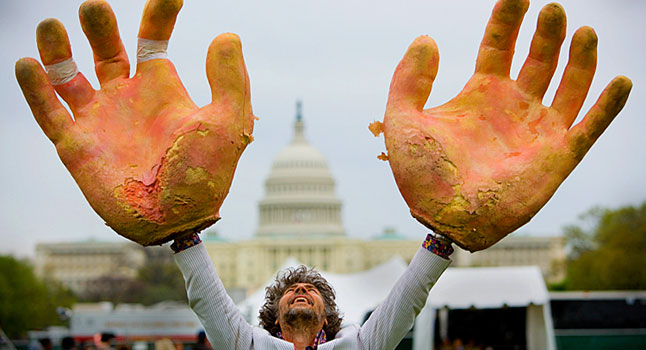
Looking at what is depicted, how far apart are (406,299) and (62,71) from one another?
1255 mm

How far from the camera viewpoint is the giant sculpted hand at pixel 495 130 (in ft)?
9.89

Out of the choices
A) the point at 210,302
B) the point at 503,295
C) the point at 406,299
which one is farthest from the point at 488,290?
the point at 210,302

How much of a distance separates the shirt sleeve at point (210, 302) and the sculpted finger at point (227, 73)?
1.44 feet

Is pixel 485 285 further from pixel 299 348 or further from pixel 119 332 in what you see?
pixel 119 332

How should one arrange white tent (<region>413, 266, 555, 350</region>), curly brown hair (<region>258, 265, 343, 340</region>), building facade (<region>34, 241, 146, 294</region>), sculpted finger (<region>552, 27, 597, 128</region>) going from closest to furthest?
sculpted finger (<region>552, 27, 597, 128</region>)
curly brown hair (<region>258, 265, 343, 340</region>)
white tent (<region>413, 266, 555, 350</region>)
building facade (<region>34, 241, 146, 294</region>)

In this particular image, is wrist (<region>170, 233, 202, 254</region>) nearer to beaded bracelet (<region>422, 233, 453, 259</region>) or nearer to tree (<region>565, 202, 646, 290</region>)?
beaded bracelet (<region>422, 233, 453, 259</region>)

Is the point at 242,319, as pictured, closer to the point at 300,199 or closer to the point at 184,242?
the point at 184,242

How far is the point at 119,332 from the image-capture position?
2830cm

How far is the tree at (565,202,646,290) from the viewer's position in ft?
156

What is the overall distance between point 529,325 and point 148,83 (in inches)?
433

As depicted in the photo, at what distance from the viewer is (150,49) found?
3.14m

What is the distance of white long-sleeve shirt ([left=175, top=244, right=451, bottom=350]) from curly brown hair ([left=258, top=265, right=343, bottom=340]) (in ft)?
0.51

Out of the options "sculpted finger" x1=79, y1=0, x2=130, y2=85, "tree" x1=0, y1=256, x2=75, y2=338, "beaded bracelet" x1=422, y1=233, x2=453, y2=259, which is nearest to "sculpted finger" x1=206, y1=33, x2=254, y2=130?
"sculpted finger" x1=79, y1=0, x2=130, y2=85

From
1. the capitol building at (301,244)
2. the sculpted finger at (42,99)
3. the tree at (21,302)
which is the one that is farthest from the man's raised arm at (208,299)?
the capitol building at (301,244)
